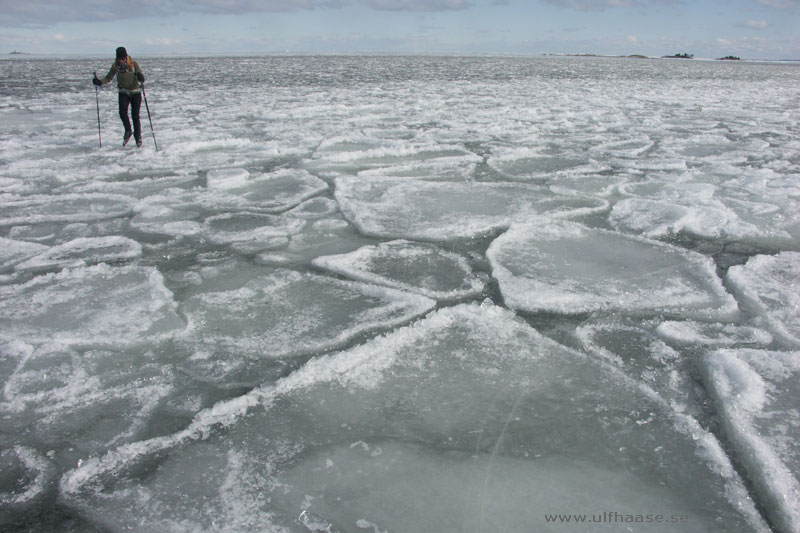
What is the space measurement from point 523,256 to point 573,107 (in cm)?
740

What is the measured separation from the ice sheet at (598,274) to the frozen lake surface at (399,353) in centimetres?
1

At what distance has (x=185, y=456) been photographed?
4.13 feet

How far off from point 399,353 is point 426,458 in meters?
0.47

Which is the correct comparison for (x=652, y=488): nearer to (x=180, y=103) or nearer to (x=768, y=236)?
(x=768, y=236)

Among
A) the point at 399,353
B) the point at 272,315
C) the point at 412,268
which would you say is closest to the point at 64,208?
the point at 272,315

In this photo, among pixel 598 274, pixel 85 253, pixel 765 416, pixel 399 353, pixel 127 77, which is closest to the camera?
pixel 765 416

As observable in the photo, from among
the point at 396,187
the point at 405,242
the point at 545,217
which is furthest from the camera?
the point at 396,187

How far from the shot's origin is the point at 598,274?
2.27 meters

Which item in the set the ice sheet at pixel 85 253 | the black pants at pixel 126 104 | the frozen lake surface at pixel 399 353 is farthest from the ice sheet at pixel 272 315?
the black pants at pixel 126 104

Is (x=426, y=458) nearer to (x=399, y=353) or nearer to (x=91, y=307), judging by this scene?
(x=399, y=353)

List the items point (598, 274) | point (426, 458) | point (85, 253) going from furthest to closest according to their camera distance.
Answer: point (85, 253) → point (598, 274) → point (426, 458)

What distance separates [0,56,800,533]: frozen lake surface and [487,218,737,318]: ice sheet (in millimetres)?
15

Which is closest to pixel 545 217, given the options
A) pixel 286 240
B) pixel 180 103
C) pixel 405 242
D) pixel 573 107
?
pixel 405 242

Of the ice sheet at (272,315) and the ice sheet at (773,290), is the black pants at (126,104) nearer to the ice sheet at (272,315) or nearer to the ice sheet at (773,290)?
the ice sheet at (272,315)
